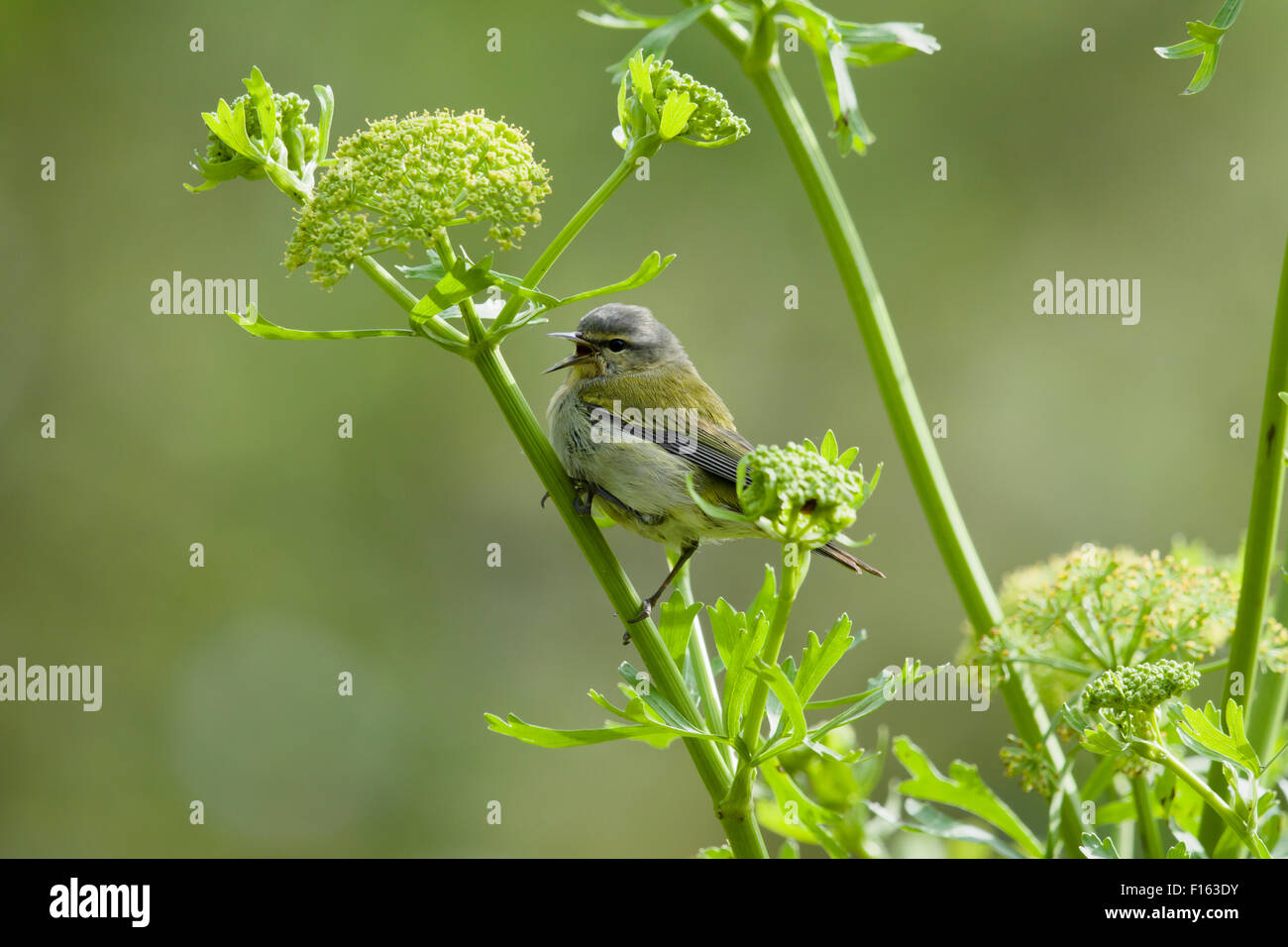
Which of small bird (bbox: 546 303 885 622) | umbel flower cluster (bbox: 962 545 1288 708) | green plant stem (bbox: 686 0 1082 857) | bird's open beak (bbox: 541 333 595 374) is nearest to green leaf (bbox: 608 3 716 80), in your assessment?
green plant stem (bbox: 686 0 1082 857)

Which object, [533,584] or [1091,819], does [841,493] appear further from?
[533,584]

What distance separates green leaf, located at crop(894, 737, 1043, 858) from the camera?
4.29ft

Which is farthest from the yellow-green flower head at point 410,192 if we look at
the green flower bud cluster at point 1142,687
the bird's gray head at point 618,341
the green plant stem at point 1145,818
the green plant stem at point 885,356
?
the bird's gray head at point 618,341

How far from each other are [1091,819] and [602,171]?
4872 mm

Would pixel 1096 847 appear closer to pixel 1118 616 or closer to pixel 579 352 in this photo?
pixel 1118 616

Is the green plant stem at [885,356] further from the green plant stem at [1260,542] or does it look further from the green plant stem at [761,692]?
the green plant stem at [761,692]

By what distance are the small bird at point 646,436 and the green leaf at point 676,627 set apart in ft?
1.04

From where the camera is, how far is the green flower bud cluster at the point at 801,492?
3.28 feet

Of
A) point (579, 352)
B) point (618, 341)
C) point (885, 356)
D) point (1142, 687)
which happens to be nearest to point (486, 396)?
point (579, 352)

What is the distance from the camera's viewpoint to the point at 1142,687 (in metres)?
→ 1.09

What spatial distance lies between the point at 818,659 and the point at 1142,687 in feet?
1.00

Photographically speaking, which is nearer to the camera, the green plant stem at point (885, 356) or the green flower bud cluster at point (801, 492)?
the green flower bud cluster at point (801, 492)
